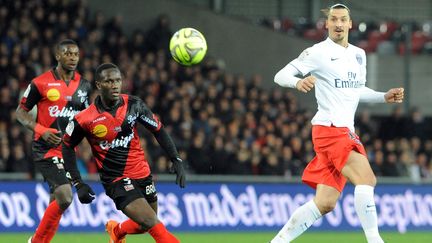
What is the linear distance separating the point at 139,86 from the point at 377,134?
598 centimetres

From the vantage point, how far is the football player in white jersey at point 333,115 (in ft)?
30.7

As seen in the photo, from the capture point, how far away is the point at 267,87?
77.9 feet

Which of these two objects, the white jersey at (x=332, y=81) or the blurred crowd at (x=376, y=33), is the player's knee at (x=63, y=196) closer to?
the white jersey at (x=332, y=81)

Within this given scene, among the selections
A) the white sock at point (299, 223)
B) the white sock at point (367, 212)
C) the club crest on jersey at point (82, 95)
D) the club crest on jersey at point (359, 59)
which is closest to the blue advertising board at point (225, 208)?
the club crest on jersey at point (82, 95)

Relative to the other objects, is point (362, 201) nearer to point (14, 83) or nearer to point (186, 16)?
point (14, 83)

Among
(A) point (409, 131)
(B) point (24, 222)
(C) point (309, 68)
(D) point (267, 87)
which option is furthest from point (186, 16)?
(C) point (309, 68)

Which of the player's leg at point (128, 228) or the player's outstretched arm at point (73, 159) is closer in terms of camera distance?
the player's outstretched arm at point (73, 159)

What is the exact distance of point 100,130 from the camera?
9336mm

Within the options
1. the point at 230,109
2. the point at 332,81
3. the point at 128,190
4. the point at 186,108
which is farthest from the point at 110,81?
the point at 230,109

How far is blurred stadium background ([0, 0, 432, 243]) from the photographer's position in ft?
52.1

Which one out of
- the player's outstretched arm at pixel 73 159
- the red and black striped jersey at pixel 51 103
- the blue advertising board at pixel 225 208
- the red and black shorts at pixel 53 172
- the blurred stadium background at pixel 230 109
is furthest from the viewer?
the blurred stadium background at pixel 230 109

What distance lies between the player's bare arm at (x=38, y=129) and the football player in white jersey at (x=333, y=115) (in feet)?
7.32

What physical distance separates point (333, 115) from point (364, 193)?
829mm

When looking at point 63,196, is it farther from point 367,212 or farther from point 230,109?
point 230,109
